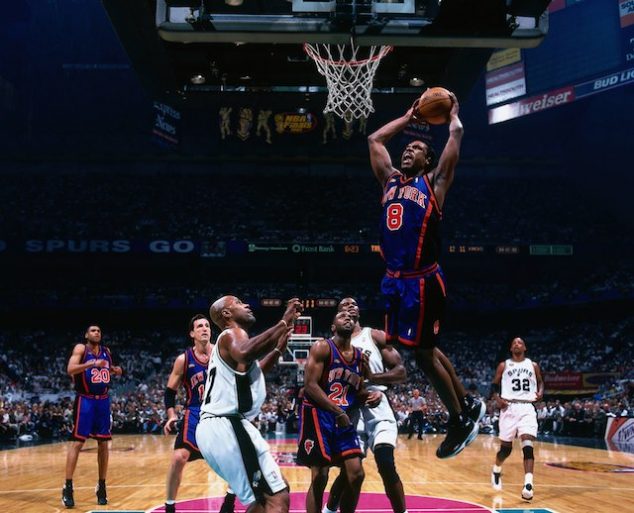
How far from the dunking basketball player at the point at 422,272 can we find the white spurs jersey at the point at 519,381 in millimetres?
5945

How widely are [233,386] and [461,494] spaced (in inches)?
219

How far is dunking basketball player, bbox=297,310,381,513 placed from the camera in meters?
5.92

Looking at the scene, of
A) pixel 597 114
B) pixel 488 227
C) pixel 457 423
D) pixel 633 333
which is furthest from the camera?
pixel 488 227

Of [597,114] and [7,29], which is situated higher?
[7,29]

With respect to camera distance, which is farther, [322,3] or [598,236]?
[598,236]

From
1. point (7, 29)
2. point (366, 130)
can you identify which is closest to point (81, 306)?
point (7, 29)

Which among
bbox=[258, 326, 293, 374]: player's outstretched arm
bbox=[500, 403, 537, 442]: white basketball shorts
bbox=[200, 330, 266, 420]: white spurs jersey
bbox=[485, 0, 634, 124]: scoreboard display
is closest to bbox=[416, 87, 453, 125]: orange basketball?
bbox=[258, 326, 293, 374]: player's outstretched arm

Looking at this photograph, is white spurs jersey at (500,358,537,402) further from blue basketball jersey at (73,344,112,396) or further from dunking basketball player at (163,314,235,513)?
blue basketball jersey at (73,344,112,396)

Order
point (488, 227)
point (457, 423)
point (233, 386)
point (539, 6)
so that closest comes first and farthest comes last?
point (457, 423) < point (233, 386) < point (539, 6) < point (488, 227)

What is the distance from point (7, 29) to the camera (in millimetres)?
30672

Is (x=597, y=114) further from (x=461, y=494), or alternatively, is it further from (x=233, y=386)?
(x=233, y=386)

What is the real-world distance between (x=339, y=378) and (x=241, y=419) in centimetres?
157

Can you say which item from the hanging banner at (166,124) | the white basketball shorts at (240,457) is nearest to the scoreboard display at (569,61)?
the hanging banner at (166,124)

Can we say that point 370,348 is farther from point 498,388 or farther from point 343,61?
point 498,388
